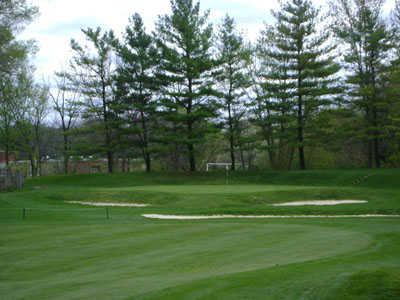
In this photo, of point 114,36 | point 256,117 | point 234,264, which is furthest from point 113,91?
point 234,264

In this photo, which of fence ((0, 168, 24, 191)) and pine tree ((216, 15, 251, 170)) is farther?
pine tree ((216, 15, 251, 170))

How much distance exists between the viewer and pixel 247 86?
4662 centimetres

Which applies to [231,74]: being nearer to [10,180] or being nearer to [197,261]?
[10,180]

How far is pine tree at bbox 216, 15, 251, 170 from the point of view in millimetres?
45156

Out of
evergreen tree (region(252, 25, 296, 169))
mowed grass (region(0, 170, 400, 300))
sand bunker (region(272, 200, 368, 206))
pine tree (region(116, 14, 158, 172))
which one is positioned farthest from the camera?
pine tree (region(116, 14, 158, 172))

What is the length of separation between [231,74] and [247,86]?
2120 millimetres

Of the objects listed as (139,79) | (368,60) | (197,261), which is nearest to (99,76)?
(139,79)

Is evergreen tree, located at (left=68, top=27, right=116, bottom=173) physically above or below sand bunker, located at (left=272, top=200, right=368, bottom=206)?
above

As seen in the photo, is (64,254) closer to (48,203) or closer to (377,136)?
(48,203)

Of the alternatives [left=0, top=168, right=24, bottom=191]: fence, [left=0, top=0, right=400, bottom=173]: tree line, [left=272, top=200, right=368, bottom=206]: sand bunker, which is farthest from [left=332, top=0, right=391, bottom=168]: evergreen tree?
[left=0, top=168, right=24, bottom=191]: fence

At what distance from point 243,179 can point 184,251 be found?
2998cm

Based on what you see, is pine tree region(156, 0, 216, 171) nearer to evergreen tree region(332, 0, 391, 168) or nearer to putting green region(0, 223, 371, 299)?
evergreen tree region(332, 0, 391, 168)

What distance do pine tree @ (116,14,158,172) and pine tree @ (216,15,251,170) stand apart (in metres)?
5.91

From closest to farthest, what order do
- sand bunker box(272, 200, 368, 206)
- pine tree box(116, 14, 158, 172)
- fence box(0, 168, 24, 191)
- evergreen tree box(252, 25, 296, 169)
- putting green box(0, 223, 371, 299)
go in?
1. putting green box(0, 223, 371, 299)
2. sand bunker box(272, 200, 368, 206)
3. fence box(0, 168, 24, 191)
4. evergreen tree box(252, 25, 296, 169)
5. pine tree box(116, 14, 158, 172)
